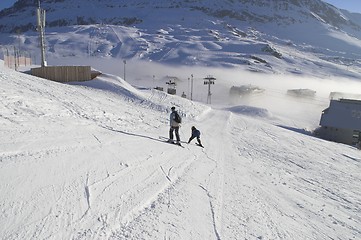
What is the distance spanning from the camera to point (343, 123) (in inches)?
1403

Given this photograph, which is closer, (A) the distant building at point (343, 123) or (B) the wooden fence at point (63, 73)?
(B) the wooden fence at point (63, 73)

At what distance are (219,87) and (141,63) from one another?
37.3 meters

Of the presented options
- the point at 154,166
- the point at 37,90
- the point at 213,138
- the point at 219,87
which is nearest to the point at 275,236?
the point at 154,166

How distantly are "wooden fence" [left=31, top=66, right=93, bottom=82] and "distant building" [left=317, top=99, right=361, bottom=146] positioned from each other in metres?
28.9

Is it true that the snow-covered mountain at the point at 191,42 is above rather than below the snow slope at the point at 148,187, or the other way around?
above

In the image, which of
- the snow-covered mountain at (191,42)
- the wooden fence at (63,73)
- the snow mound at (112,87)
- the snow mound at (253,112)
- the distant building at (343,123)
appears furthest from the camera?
the snow-covered mountain at (191,42)

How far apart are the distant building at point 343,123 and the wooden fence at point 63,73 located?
2889 centimetres

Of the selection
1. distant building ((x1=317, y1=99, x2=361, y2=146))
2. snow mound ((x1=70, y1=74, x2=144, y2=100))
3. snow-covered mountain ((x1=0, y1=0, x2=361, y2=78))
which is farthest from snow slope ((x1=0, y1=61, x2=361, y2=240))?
snow-covered mountain ((x1=0, y1=0, x2=361, y2=78))

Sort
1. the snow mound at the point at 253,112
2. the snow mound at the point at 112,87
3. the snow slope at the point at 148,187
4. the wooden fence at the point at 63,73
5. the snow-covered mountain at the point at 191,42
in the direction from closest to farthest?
the snow slope at the point at 148,187
the snow mound at the point at 112,87
the wooden fence at the point at 63,73
the snow mound at the point at 253,112
the snow-covered mountain at the point at 191,42

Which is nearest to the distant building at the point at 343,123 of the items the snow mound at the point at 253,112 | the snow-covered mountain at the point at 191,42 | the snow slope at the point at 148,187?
the snow mound at the point at 253,112

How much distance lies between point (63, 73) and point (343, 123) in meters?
32.0

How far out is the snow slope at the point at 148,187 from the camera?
528 cm

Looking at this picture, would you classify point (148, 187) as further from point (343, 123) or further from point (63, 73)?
point (343, 123)

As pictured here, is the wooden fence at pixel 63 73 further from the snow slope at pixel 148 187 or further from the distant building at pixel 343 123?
the distant building at pixel 343 123
